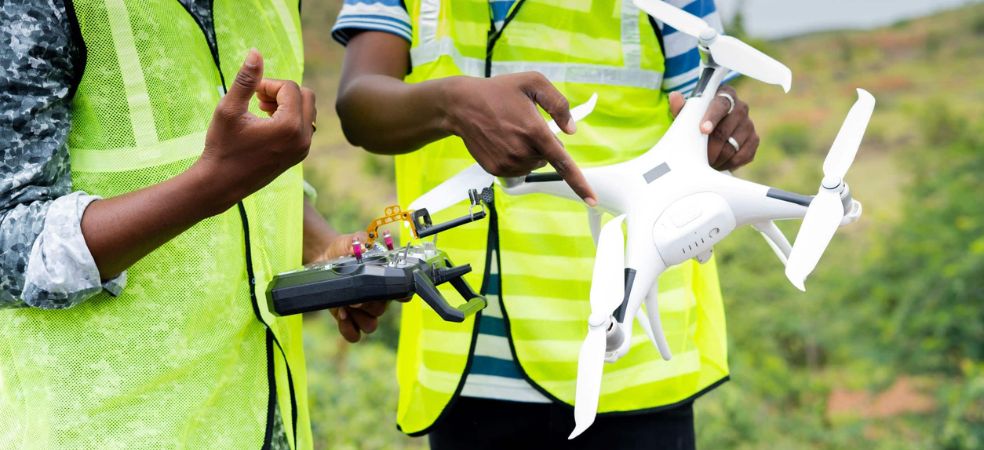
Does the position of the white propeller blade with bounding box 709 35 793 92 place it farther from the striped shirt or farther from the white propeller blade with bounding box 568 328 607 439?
the white propeller blade with bounding box 568 328 607 439

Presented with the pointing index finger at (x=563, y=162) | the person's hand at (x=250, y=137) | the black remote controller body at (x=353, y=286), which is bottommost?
the black remote controller body at (x=353, y=286)

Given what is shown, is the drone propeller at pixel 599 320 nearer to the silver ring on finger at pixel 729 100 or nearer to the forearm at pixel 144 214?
the silver ring on finger at pixel 729 100

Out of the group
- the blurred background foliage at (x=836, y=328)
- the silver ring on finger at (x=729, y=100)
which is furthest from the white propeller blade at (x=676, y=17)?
the blurred background foliage at (x=836, y=328)

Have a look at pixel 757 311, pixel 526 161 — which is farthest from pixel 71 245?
pixel 757 311

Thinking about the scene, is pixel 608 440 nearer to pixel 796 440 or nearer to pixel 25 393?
pixel 25 393

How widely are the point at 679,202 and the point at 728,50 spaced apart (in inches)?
6.9

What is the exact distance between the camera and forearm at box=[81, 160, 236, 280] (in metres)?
0.77

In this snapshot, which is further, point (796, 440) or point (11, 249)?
point (796, 440)

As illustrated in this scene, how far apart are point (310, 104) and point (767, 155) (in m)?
10.4

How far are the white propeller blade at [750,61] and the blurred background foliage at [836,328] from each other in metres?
0.98

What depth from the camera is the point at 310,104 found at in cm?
83

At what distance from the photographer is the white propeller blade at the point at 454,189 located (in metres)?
1.02

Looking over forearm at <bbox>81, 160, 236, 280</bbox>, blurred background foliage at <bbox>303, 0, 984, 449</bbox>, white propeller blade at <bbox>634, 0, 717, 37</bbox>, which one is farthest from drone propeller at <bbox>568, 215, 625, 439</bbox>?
blurred background foliage at <bbox>303, 0, 984, 449</bbox>

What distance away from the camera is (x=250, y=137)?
75 centimetres
